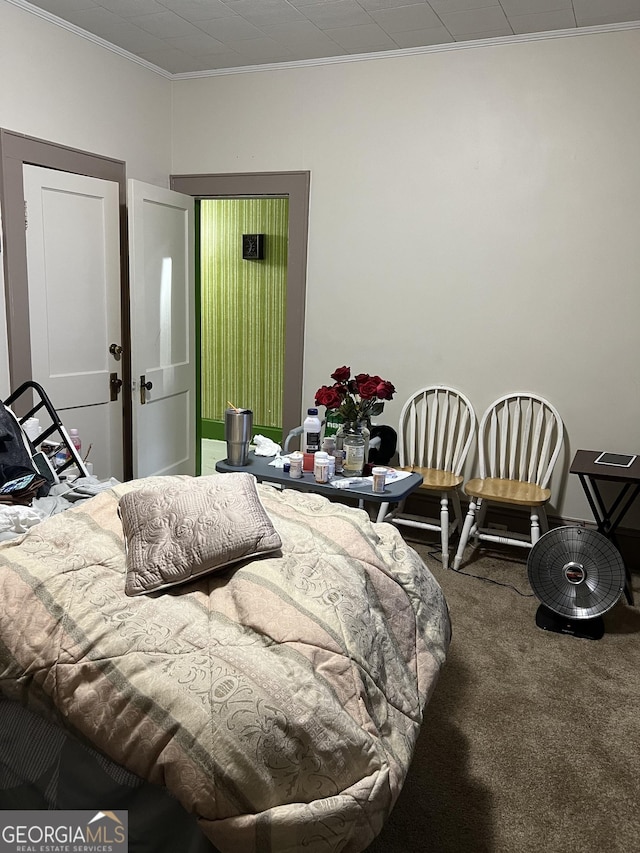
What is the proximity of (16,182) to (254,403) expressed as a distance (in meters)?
3.28

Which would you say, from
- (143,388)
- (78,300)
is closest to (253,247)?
(143,388)

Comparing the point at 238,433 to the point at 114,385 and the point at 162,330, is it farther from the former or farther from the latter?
the point at 162,330

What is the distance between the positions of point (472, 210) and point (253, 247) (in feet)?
8.67

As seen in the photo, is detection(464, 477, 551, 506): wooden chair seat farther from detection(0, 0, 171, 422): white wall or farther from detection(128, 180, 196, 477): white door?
detection(0, 0, 171, 422): white wall

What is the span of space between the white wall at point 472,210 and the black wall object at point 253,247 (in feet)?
5.28

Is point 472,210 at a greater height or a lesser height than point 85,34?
lesser

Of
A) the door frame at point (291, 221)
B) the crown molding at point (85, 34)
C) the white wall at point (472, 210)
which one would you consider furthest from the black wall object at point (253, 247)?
the crown molding at point (85, 34)

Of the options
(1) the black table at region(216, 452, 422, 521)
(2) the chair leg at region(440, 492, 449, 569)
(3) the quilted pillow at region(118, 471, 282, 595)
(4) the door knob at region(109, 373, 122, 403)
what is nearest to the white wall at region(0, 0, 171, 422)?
(4) the door knob at region(109, 373, 122, 403)

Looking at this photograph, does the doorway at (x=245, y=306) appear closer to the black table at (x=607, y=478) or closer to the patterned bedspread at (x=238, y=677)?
the black table at (x=607, y=478)

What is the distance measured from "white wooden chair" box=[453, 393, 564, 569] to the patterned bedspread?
1793 millimetres

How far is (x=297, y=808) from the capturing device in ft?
4.22

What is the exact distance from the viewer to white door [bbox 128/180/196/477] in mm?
3916

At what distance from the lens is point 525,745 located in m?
2.24

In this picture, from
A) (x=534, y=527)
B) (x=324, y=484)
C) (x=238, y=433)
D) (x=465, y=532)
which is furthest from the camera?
(x=465, y=532)
